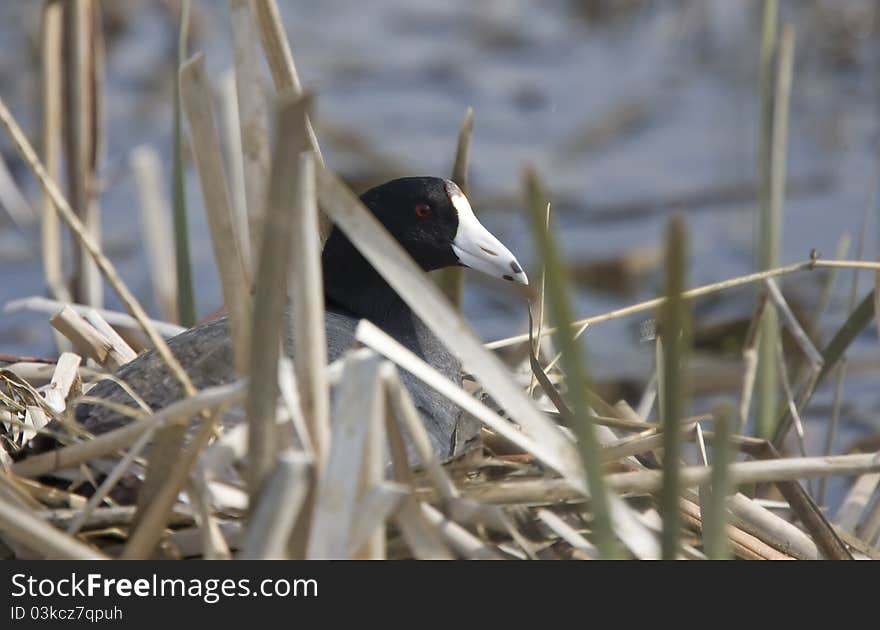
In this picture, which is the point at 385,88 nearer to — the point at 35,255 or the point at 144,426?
the point at 35,255

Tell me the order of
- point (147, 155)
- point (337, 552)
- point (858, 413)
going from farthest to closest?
point (147, 155), point (858, 413), point (337, 552)

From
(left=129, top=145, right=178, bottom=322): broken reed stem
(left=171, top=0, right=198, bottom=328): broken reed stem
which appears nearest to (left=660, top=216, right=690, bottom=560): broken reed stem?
(left=171, top=0, right=198, bottom=328): broken reed stem

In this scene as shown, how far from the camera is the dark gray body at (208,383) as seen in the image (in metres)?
2.11

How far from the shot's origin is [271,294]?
4.64ft

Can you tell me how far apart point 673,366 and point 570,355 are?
0.10 meters

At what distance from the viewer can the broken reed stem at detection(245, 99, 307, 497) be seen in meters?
1.34

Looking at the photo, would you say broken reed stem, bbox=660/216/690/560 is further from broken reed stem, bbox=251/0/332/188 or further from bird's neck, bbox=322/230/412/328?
bird's neck, bbox=322/230/412/328

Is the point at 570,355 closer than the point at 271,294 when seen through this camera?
Yes

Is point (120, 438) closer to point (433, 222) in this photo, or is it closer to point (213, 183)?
point (213, 183)

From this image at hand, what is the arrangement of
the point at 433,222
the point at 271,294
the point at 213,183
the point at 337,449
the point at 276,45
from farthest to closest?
the point at 433,222
the point at 276,45
the point at 213,183
the point at 337,449
the point at 271,294

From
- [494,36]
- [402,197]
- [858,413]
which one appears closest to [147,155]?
[402,197]

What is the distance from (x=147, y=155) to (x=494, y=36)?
3.33m

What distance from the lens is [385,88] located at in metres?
6.39

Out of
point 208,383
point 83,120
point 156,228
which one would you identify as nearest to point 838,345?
point 208,383
